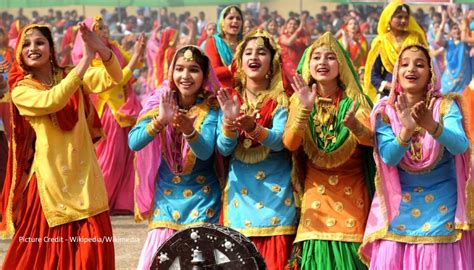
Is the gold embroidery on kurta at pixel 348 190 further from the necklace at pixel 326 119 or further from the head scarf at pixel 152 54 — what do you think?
the head scarf at pixel 152 54

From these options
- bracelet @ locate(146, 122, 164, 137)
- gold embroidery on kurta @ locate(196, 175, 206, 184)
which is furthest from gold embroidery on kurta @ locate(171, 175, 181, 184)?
bracelet @ locate(146, 122, 164, 137)

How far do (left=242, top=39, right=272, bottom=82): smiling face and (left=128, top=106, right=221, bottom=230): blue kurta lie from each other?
11.9 inches

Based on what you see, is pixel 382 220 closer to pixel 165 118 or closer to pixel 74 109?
pixel 165 118

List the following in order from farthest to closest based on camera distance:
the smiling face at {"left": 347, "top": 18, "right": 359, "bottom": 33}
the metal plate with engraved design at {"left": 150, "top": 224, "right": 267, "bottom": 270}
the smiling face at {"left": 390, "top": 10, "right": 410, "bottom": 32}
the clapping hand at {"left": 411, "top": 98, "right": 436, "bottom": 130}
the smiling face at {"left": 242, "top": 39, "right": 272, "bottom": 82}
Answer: the smiling face at {"left": 347, "top": 18, "right": 359, "bottom": 33}
the smiling face at {"left": 390, "top": 10, "right": 410, "bottom": 32}
the smiling face at {"left": 242, "top": 39, "right": 272, "bottom": 82}
the clapping hand at {"left": 411, "top": 98, "right": 436, "bottom": 130}
the metal plate with engraved design at {"left": 150, "top": 224, "right": 267, "bottom": 270}

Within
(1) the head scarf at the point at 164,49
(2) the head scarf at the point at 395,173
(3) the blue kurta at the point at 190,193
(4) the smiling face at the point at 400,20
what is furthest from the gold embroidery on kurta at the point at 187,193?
(1) the head scarf at the point at 164,49

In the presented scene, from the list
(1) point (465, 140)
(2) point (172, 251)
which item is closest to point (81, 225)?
(2) point (172, 251)

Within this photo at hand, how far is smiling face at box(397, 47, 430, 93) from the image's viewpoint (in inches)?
243

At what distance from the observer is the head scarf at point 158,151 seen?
6.57 metres

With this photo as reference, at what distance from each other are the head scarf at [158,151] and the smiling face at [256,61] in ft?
0.72

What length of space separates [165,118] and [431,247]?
1.57m

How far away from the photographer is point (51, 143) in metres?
6.67

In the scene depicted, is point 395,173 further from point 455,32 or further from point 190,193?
point 455,32

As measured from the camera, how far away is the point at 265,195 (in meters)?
6.42

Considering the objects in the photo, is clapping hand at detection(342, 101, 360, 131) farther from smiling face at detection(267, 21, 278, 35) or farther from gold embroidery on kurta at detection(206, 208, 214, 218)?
smiling face at detection(267, 21, 278, 35)
